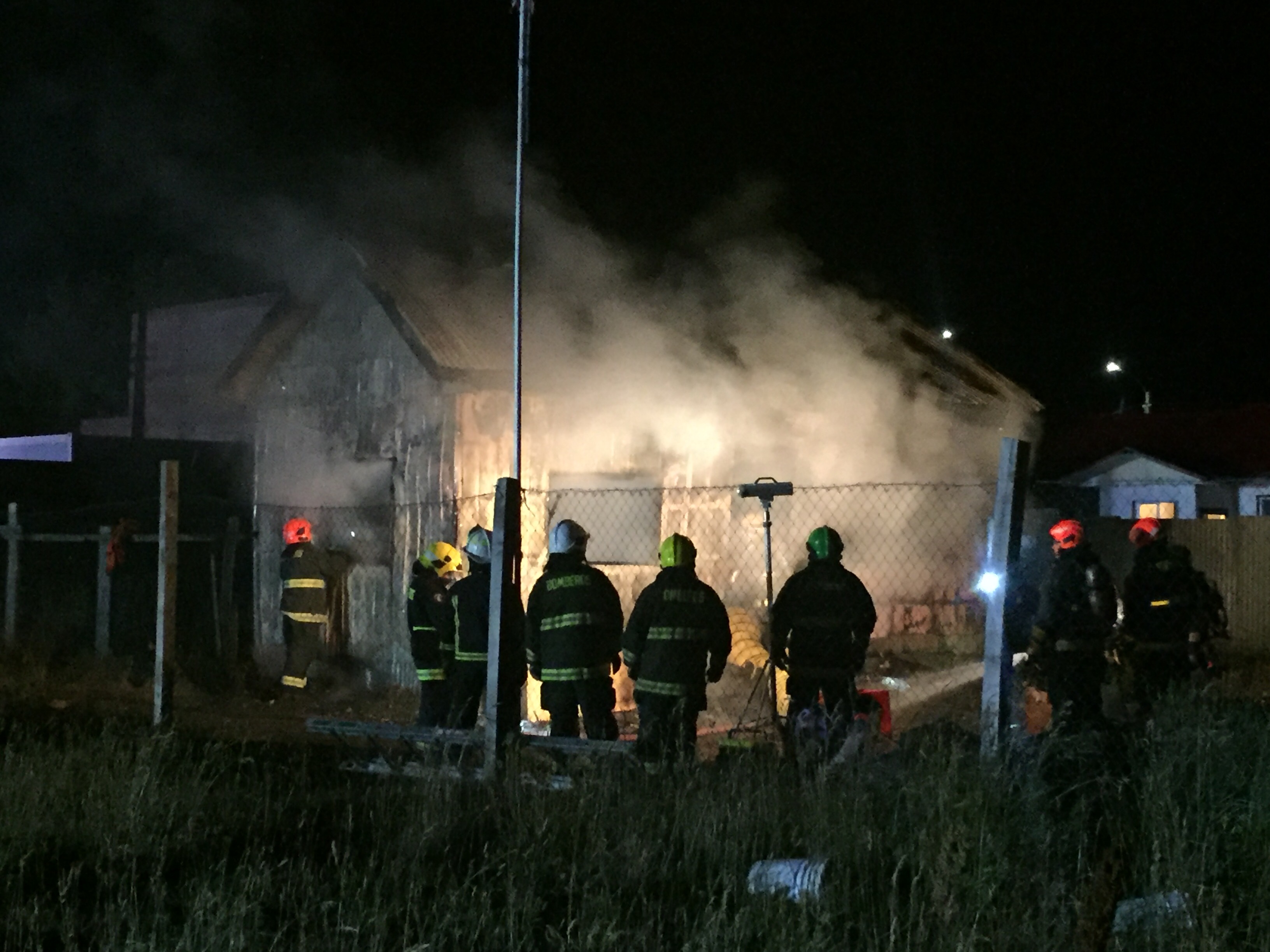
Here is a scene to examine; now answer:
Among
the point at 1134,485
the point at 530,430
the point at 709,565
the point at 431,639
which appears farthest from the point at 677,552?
the point at 1134,485

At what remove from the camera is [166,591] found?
8078 millimetres

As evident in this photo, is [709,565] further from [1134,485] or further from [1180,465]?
[1180,465]

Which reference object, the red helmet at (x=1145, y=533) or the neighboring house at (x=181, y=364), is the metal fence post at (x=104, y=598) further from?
the red helmet at (x=1145, y=533)

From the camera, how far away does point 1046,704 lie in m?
9.95

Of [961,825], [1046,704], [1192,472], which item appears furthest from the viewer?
[1192,472]

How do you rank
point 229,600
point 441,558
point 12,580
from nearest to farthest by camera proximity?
point 441,558
point 229,600
point 12,580

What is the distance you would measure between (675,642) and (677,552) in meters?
0.51

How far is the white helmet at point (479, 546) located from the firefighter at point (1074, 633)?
3504mm

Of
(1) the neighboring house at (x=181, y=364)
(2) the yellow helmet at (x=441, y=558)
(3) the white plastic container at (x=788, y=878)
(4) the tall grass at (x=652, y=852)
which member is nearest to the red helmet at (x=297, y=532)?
(2) the yellow helmet at (x=441, y=558)

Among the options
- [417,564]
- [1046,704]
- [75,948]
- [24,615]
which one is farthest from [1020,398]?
[75,948]

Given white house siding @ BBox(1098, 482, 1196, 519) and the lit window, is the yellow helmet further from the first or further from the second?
white house siding @ BBox(1098, 482, 1196, 519)

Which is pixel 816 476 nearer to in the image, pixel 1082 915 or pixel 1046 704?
pixel 1046 704

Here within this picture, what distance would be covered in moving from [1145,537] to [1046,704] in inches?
64.7

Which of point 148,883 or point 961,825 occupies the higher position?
point 961,825
